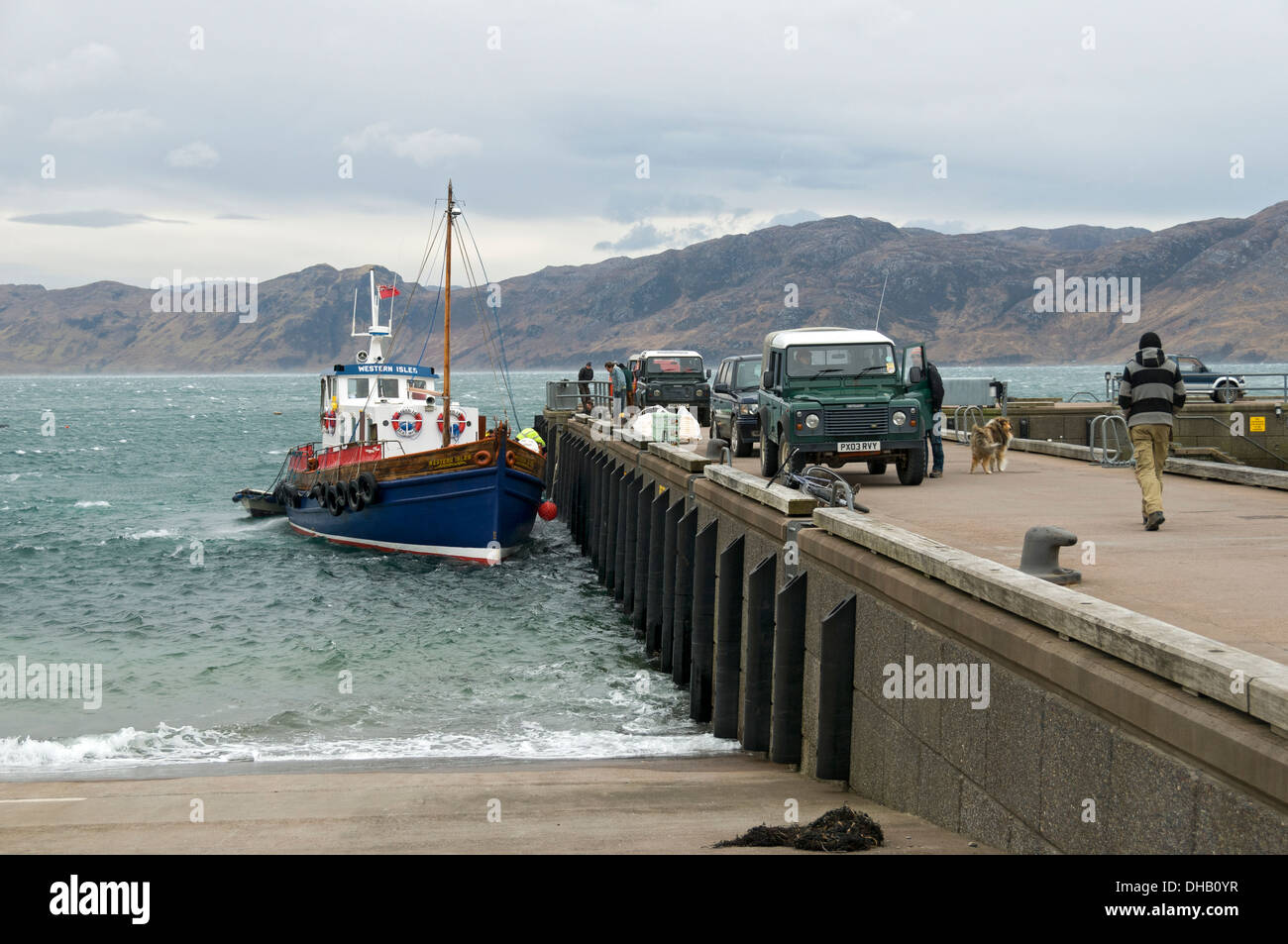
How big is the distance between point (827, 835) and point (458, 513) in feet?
71.6

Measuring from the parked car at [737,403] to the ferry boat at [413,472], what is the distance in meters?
4.83

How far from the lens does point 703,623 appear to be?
1464 cm

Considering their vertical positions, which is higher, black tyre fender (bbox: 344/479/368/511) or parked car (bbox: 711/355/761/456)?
parked car (bbox: 711/355/761/456)

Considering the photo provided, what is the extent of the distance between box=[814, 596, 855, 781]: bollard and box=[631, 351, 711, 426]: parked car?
23.6 m

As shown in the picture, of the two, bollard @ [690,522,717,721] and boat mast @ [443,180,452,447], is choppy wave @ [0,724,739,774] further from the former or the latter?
boat mast @ [443,180,452,447]

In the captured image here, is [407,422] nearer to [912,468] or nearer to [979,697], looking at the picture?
[912,468]

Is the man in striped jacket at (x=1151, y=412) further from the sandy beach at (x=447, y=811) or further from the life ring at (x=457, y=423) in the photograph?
the life ring at (x=457, y=423)

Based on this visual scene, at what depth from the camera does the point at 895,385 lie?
16.9 metres

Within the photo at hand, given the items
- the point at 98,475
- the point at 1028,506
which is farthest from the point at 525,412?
the point at 1028,506

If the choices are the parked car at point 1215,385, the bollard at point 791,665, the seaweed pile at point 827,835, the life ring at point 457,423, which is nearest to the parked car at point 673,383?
the life ring at point 457,423

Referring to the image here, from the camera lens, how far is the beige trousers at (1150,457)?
1098 centimetres

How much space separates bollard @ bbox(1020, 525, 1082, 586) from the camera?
789 cm

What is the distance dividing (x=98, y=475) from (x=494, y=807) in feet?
179

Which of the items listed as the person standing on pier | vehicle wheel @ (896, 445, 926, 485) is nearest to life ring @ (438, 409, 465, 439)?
the person standing on pier
